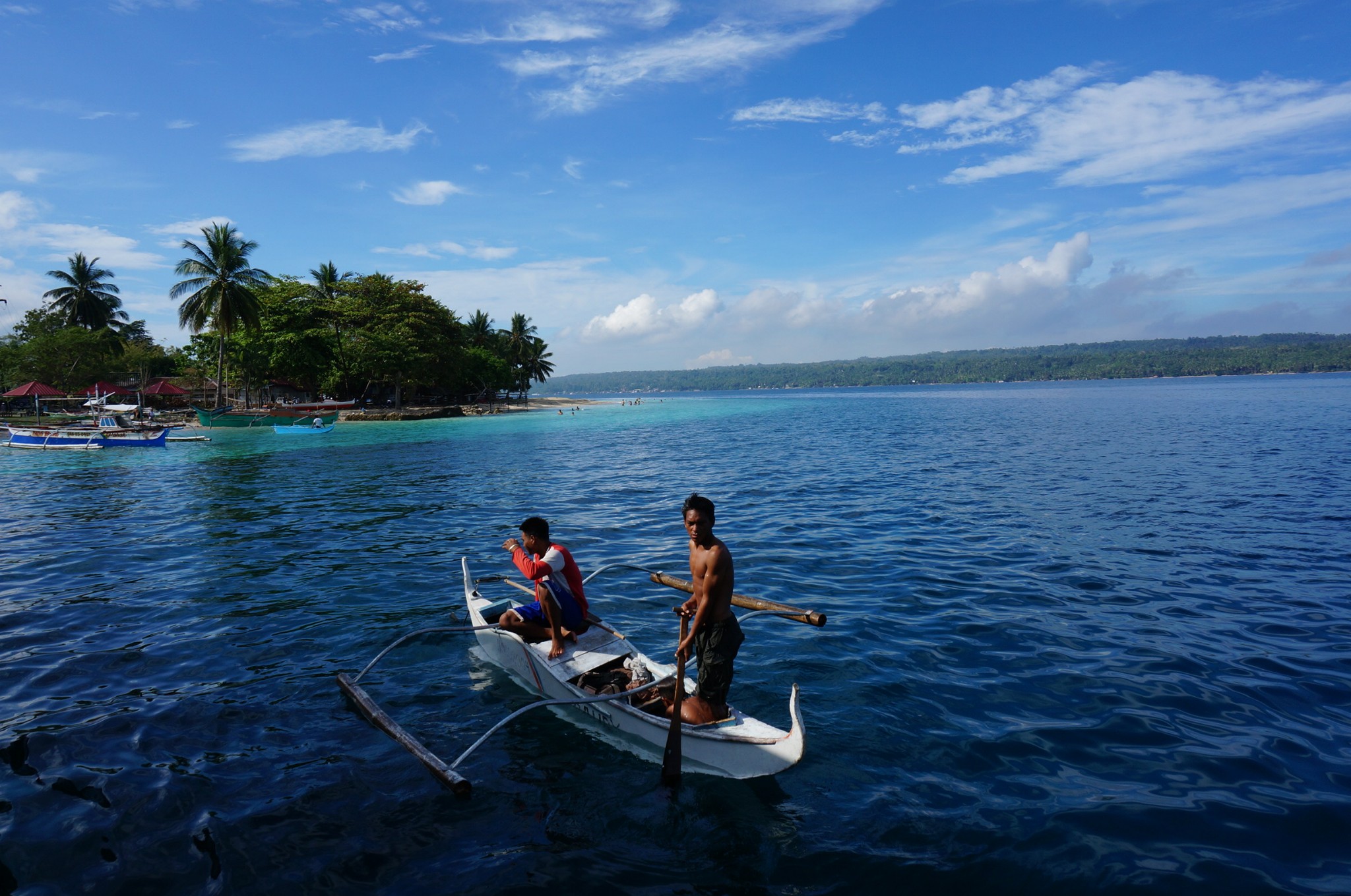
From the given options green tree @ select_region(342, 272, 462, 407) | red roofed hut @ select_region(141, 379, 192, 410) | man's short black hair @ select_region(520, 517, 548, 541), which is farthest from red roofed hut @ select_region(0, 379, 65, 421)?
man's short black hair @ select_region(520, 517, 548, 541)

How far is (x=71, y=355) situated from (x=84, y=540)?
63714 mm

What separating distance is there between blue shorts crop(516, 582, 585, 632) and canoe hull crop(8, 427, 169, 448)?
140 feet

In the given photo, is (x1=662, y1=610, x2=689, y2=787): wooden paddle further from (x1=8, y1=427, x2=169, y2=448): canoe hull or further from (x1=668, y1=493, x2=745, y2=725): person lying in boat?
(x1=8, y1=427, x2=169, y2=448): canoe hull

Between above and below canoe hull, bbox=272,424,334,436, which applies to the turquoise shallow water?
below

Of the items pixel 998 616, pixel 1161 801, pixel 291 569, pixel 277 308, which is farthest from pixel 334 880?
pixel 277 308

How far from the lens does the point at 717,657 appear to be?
6.79 metres

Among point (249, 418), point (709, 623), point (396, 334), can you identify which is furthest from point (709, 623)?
point (396, 334)

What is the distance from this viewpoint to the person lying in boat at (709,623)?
660 cm

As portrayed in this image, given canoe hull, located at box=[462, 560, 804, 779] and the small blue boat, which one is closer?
canoe hull, located at box=[462, 560, 804, 779]

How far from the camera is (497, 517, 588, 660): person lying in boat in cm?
841

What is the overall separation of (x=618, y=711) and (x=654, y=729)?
18.6 inches

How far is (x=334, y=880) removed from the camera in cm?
545

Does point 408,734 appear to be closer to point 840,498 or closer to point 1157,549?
point 1157,549

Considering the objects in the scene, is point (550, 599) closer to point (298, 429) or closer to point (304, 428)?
point (298, 429)
